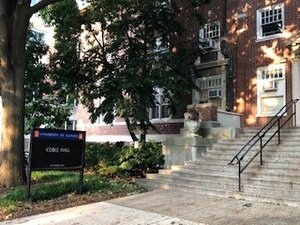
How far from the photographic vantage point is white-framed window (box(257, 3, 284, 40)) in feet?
57.9

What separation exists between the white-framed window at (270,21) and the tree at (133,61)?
3718 millimetres

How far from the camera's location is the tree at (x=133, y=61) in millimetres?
16828

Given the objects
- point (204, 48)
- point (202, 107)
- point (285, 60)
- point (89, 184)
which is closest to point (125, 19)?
point (204, 48)

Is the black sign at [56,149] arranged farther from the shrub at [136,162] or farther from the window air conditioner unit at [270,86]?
the window air conditioner unit at [270,86]

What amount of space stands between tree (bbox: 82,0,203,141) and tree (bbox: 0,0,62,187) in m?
4.92

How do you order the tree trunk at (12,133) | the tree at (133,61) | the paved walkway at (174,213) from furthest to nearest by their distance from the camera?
the tree at (133,61)
the tree trunk at (12,133)
the paved walkway at (174,213)

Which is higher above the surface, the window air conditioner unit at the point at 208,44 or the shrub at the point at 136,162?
the window air conditioner unit at the point at 208,44

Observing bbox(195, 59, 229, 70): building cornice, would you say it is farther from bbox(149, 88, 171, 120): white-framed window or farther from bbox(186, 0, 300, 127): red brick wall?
bbox(149, 88, 171, 120): white-framed window

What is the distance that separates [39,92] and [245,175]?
12.6m

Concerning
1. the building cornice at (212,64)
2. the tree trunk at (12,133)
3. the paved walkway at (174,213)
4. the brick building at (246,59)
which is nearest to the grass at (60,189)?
the tree trunk at (12,133)

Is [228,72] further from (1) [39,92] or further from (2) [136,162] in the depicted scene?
(1) [39,92]

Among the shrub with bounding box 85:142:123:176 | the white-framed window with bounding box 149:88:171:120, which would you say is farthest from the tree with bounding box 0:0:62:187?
the white-framed window with bounding box 149:88:171:120

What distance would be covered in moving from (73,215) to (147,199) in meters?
2.24

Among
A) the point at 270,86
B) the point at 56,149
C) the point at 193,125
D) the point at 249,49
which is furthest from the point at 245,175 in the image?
the point at 249,49
